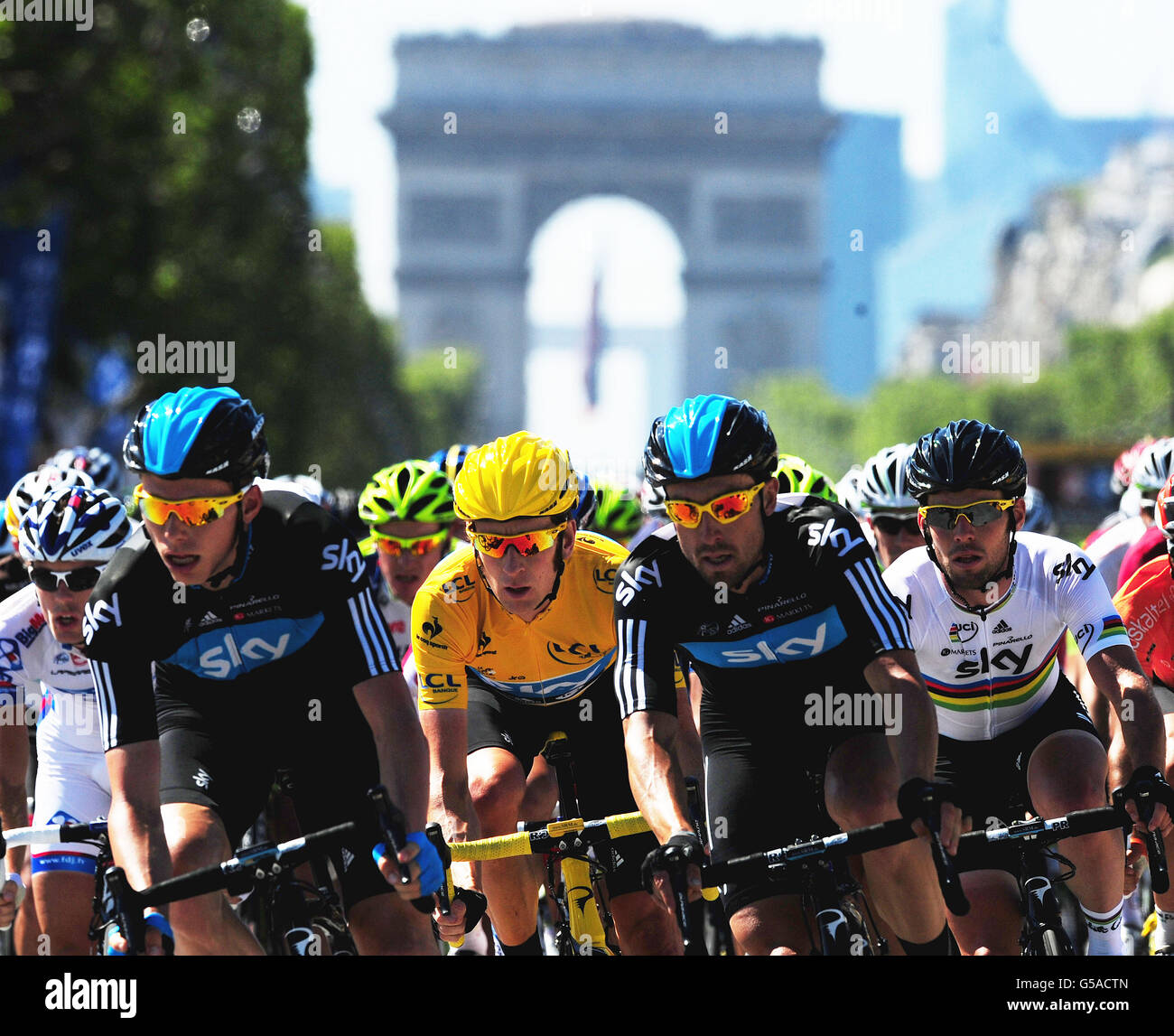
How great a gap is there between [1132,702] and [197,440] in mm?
2883

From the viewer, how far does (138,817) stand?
16.3ft

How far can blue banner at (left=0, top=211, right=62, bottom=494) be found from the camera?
2403 cm

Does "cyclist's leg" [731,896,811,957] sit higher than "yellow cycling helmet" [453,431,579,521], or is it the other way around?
"yellow cycling helmet" [453,431,579,521]

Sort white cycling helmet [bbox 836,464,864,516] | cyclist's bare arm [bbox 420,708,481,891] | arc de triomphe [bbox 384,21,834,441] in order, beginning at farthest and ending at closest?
arc de triomphe [bbox 384,21,834,441], white cycling helmet [bbox 836,464,864,516], cyclist's bare arm [bbox 420,708,481,891]

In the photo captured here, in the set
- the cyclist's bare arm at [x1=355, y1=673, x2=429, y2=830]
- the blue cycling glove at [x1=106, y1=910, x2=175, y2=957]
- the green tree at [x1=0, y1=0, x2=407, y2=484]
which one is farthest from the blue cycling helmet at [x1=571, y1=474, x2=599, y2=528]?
the green tree at [x1=0, y1=0, x2=407, y2=484]

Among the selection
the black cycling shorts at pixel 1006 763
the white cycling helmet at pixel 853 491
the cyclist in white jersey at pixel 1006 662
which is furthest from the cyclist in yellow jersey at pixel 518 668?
the white cycling helmet at pixel 853 491

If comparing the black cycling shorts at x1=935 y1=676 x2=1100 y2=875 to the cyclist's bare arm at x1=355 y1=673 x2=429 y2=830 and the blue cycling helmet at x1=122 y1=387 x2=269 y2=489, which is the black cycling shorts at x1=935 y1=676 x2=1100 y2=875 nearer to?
the cyclist's bare arm at x1=355 y1=673 x2=429 y2=830

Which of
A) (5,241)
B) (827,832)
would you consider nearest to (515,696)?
A: (827,832)

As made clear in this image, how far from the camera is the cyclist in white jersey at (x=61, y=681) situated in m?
6.26

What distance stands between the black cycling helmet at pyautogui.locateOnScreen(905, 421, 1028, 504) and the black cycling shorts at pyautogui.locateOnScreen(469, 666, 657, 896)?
4.18 feet

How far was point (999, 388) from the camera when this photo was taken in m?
83.5

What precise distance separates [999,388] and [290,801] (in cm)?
8007

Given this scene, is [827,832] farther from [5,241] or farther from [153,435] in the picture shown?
[5,241]
